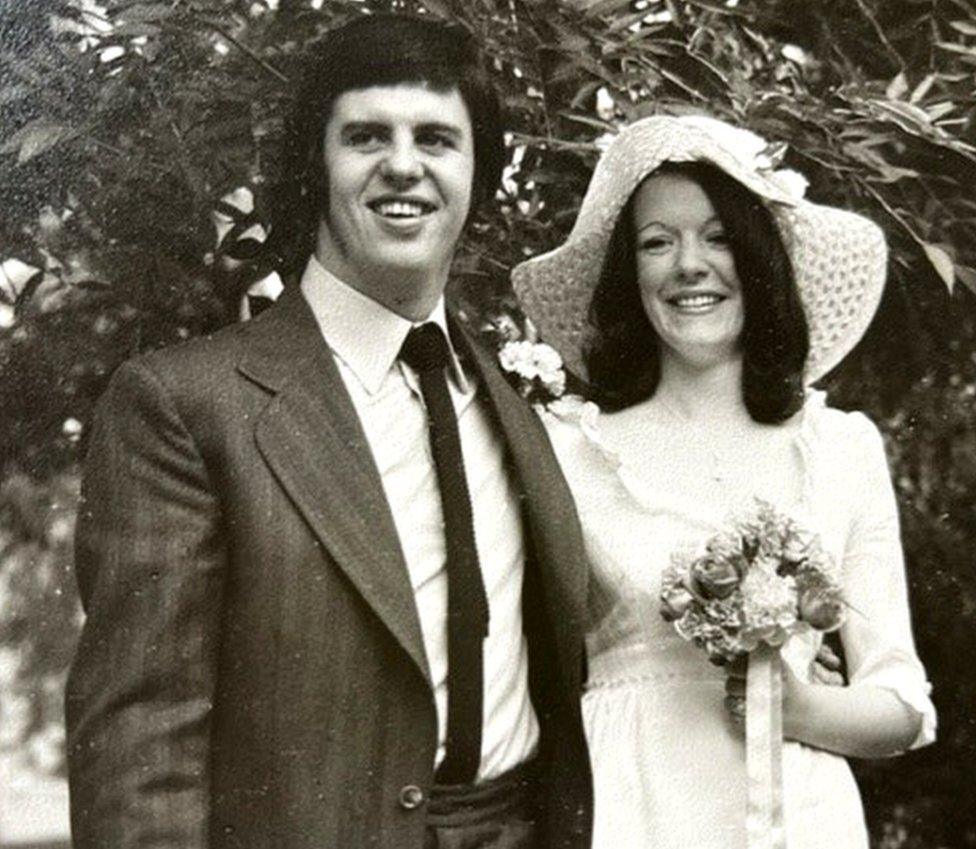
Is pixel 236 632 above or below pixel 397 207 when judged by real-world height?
below

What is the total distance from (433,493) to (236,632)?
0.30m

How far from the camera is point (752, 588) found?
1.95 meters

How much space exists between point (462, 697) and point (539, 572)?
209 millimetres

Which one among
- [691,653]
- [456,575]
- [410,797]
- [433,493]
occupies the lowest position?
[410,797]

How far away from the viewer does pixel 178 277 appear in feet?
6.82

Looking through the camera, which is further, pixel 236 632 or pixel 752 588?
pixel 752 588

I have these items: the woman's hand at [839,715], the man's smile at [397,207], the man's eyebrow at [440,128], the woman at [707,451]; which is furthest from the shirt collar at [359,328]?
the woman's hand at [839,715]

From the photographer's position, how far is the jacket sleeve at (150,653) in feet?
5.82

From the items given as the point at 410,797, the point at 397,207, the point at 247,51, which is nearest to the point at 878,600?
the point at 410,797

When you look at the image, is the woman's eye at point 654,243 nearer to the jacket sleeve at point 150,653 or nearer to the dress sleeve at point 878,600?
the dress sleeve at point 878,600

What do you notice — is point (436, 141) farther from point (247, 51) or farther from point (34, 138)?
point (34, 138)

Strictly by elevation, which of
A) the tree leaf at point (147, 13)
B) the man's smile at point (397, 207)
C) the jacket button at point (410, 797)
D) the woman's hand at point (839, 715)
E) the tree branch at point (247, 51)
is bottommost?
the jacket button at point (410, 797)

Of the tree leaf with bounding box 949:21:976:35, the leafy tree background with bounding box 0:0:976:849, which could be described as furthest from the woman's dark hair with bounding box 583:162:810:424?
the tree leaf with bounding box 949:21:976:35

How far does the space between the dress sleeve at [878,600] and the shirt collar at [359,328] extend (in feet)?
2.28
